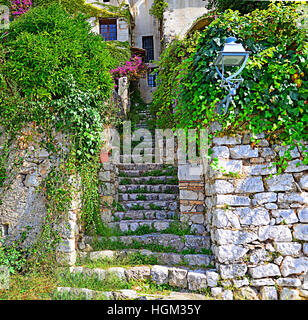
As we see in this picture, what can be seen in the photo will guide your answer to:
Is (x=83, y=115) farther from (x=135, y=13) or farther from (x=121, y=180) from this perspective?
(x=135, y=13)

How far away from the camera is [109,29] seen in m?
12.6

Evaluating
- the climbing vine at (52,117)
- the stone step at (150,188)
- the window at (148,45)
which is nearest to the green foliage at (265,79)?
the climbing vine at (52,117)

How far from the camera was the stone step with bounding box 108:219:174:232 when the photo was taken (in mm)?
4512

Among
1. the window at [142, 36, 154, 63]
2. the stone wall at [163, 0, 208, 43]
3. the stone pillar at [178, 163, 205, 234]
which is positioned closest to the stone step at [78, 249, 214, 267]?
the stone pillar at [178, 163, 205, 234]

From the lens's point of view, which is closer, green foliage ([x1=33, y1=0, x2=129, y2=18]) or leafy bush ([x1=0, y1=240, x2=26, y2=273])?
leafy bush ([x1=0, y1=240, x2=26, y2=273])

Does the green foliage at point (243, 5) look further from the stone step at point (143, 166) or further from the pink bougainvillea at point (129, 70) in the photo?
the pink bougainvillea at point (129, 70)

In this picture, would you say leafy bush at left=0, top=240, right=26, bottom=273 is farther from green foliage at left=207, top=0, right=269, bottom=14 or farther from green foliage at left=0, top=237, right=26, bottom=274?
green foliage at left=207, top=0, right=269, bottom=14

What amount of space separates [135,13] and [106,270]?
46.7 feet

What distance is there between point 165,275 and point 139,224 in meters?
1.13

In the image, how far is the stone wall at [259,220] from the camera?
3.41 meters

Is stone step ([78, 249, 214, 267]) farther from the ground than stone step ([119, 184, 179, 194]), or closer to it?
closer to it

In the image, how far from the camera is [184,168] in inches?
177

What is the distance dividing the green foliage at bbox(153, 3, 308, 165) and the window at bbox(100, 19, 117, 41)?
33.5ft

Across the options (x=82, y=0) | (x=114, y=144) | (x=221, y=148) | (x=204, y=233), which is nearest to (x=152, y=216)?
(x=204, y=233)
